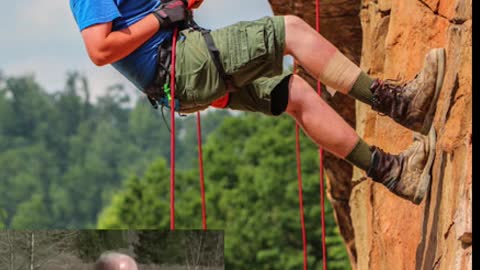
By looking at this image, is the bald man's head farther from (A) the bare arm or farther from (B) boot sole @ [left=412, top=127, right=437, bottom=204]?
(B) boot sole @ [left=412, top=127, right=437, bottom=204]

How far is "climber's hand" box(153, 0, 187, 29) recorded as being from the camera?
761 centimetres

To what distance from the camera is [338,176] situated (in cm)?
1262

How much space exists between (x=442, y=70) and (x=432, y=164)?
1.51ft

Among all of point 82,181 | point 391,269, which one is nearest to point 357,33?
point 391,269

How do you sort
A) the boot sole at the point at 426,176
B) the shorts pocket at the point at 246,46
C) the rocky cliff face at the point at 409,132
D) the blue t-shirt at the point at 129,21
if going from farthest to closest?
the boot sole at the point at 426,176 < the shorts pocket at the point at 246,46 < the blue t-shirt at the point at 129,21 < the rocky cliff face at the point at 409,132

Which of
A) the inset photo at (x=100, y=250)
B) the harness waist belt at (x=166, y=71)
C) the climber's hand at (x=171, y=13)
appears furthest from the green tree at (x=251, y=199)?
the inset photo at (x=100, y=250)

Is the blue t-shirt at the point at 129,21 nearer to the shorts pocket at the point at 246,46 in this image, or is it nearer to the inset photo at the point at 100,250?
the shorts pocket at the point at 246,46

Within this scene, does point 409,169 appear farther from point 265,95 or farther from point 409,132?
point 409,132

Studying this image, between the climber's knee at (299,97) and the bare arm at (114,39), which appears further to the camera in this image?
the climber's knee at (299,97)

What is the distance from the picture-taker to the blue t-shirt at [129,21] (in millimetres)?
7457

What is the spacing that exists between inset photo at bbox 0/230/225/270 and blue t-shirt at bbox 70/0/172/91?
1418 millimetres

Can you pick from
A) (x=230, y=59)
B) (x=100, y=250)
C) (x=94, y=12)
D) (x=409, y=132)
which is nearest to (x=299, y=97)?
(x=230, y=59)

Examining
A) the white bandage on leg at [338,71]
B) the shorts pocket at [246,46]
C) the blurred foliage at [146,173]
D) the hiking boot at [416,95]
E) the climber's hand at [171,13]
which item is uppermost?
the climber's hand at [171,13]
